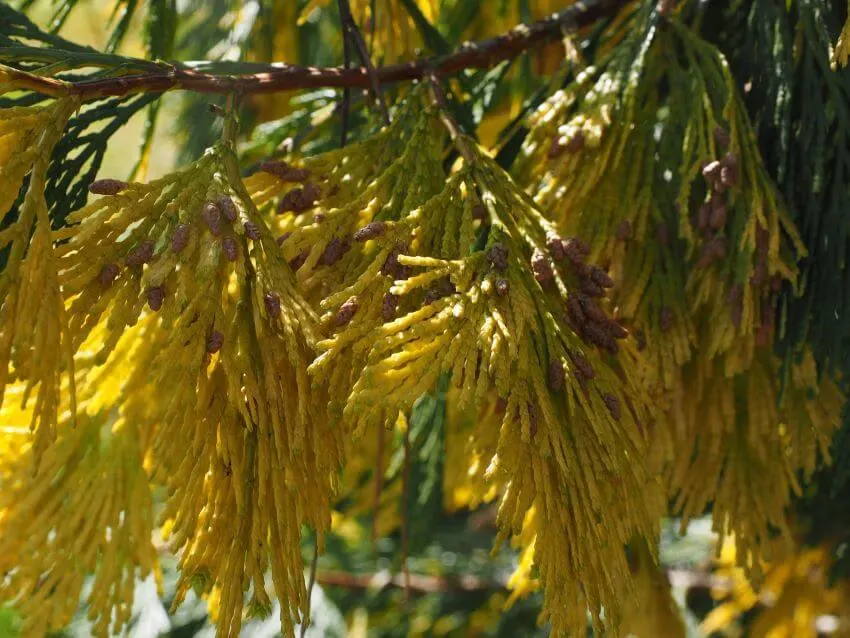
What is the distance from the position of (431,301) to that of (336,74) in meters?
0.40

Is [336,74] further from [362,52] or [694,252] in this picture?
[694,252]

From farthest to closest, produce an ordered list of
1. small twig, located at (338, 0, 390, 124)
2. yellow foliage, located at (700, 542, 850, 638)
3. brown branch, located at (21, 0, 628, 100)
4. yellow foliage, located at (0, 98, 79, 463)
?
1. yellow foliage, located at (700, 542, 850, 638)
2. small twig, located at (338, 0, 390, 124)
3. brown branch, located at (21, 0, 628, 100)
4. yellow foliage, located at (0, 98, 79, 463)

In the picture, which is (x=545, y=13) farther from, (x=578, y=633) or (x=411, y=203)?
(x=578, y=633)

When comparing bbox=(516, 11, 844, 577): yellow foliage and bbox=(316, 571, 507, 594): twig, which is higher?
bbox=(516, 11, 844, 577): yellow foliage

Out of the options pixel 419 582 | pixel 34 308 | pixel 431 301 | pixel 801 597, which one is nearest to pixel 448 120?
pixel 431 301

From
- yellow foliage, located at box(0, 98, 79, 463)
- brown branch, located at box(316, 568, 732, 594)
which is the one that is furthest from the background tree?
brown branch, located at box(316, 568, 732, 594)

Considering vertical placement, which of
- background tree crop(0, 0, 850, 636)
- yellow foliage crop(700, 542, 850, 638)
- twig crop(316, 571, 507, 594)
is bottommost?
yellow foliage crop(700, 542, 850, 638)

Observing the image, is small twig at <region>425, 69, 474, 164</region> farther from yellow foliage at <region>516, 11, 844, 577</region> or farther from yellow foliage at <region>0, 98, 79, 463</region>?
yellow foliage at <region>0, 98, 79, 463</region>

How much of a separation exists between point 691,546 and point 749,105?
1238 millimetres

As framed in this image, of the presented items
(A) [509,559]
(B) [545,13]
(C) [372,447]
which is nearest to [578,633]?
(C) [372,447]

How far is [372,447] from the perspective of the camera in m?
1.96

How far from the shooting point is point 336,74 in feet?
3.97

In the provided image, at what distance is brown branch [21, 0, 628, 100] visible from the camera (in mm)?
1015

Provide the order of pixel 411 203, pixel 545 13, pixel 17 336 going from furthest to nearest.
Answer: pixel 545 13 → pixel 411 203 → pixel 17 336
